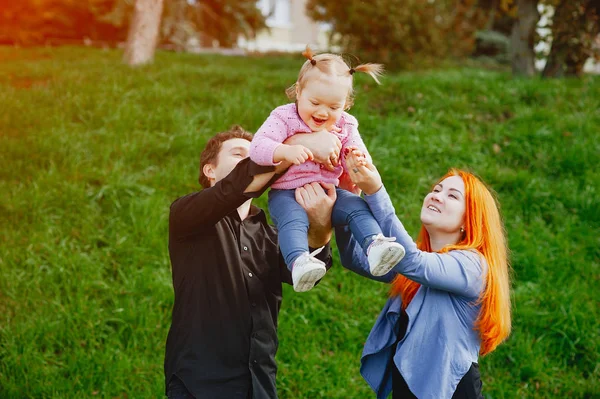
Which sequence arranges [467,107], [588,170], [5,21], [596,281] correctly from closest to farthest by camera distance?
[596,281] < [588,170] < [467,107] < [5,21]

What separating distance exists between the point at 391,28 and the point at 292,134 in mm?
7561

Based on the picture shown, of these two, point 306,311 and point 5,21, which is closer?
point 306,311

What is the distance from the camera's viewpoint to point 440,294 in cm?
277

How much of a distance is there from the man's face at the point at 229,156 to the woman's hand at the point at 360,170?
0.56 meters

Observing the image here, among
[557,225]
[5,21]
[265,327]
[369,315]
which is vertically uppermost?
[5,21]

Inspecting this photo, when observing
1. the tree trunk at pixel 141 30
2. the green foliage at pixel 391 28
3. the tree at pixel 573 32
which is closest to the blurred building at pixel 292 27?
the green foliage at pixel 391 28

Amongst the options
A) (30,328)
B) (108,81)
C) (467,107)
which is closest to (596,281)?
(467,107)

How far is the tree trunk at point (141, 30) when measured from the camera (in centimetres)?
952

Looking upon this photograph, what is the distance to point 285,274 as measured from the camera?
2.92 m

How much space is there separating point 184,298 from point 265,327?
1.18 ft

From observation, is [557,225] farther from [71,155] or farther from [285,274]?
[71,155]

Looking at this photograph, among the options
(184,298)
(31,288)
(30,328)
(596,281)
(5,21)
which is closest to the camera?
(184,298)

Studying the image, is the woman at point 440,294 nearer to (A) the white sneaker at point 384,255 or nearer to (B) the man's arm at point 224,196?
(A) the white sneaker at point 384,255

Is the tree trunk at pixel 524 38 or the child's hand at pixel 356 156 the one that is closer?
the child's hand at pixel 356 156
